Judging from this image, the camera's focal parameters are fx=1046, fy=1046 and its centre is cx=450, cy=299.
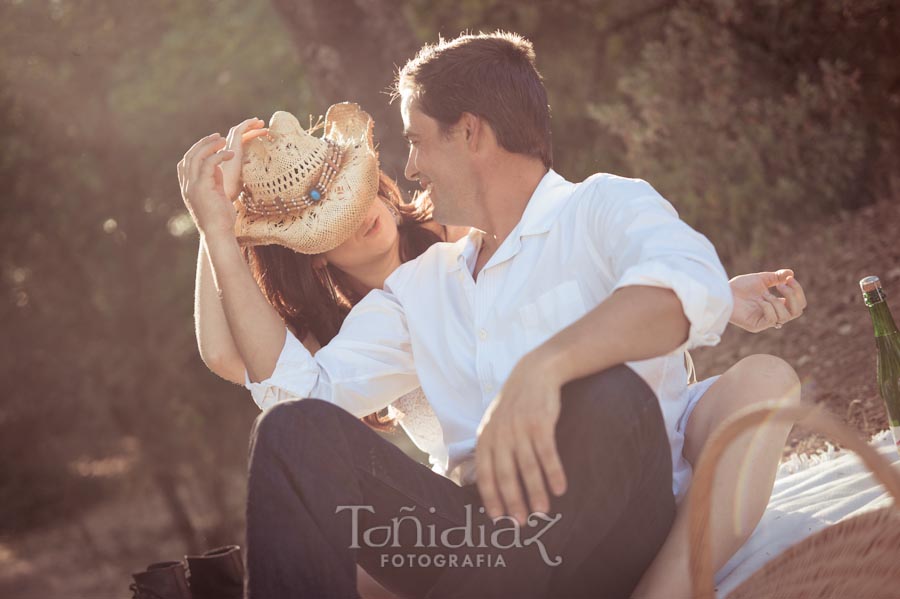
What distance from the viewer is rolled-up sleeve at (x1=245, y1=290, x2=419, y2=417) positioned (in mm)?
2945

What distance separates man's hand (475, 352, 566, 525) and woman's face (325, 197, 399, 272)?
1467 millimetres

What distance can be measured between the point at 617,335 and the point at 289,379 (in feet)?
3.90

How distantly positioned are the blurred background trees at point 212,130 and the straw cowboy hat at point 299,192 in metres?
2.09

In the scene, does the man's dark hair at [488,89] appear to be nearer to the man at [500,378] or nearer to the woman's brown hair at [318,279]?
the man at [500,378]

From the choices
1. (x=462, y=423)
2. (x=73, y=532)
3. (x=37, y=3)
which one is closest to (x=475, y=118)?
(x=462, y=423)

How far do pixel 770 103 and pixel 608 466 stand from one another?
5112mm

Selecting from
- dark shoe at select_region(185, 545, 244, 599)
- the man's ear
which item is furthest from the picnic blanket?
dark shoe at select_region(185, 545, 244, 599)

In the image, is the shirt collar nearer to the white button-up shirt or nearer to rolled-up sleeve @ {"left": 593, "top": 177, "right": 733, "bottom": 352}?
the white button-up shirt

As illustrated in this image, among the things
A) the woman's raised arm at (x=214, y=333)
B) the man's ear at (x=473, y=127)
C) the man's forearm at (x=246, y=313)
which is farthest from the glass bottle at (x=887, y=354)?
the woman's raised arm at (x=214, y=333)

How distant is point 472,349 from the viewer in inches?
112

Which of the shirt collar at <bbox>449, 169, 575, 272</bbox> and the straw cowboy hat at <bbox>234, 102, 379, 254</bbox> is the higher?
the straw cowboy hat at <bbox>234, 102, 379, 254</bbox>

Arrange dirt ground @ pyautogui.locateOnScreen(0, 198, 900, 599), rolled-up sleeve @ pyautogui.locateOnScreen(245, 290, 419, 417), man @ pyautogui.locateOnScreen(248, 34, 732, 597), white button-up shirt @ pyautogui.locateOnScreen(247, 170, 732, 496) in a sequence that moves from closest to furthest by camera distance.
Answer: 1. man @ pyautogui.locateOnScreen(248, 34, 732, 597)
2. white button-up shirt @ pyautogui.locateOnScreen(247, 170, 732, 496)
3. rolled-up sleeve @ pyautogui.locateOnScreen(245, 290, 419, 417)
4. dirt ground @ pyautogui.locateOnScreen(0, 198, 900, 599)

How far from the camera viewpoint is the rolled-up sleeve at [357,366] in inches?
116

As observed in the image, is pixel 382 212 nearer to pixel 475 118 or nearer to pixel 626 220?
pixel 475 118
